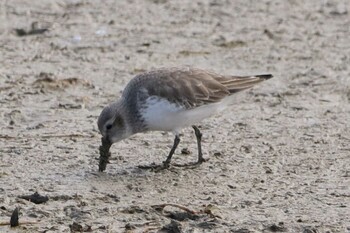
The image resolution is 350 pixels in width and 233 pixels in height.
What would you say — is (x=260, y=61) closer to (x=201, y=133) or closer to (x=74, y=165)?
(x=201, y=133)

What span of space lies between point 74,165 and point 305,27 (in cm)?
531

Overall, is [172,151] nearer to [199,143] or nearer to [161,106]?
[199,143]

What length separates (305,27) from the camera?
14.2 m

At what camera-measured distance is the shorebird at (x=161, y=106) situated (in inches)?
380

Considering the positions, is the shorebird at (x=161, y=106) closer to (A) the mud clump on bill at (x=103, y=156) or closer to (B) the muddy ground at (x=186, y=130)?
(A) the mud clump on bill at (x=103, y=156)

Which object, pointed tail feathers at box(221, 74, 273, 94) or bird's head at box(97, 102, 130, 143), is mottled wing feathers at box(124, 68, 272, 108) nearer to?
pointed tail feathers at box(221, 74, 273, 94)

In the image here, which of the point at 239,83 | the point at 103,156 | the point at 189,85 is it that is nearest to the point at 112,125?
the point at 103,156

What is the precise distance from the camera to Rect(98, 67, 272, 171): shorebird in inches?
380

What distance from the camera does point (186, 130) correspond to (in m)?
10.9

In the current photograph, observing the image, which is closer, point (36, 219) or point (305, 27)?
point (36, 219)

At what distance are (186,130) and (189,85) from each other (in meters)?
1.08

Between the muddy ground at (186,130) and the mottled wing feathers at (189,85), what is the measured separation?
1.77ft

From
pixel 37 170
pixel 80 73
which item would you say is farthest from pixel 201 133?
pixel 80 73

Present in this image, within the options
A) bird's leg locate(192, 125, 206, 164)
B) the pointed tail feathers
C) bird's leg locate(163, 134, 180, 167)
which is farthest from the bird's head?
the pointed tail feathers
